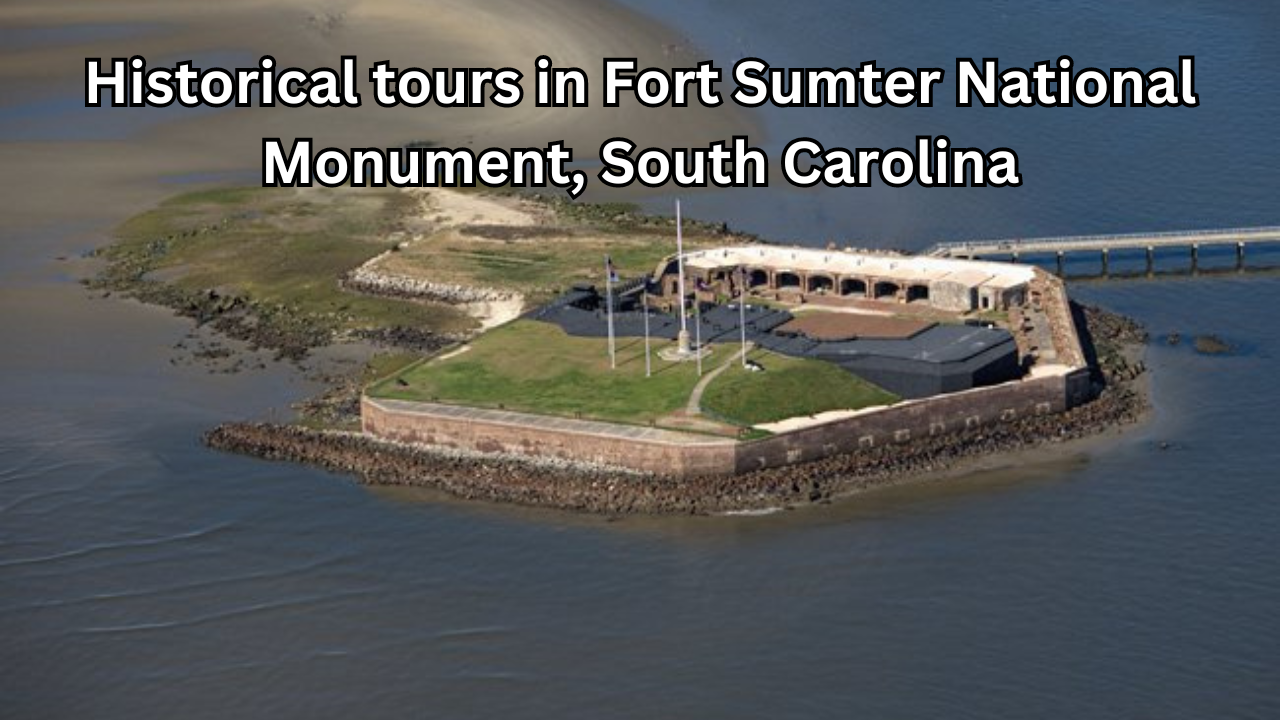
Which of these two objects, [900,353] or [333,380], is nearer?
[900,353]

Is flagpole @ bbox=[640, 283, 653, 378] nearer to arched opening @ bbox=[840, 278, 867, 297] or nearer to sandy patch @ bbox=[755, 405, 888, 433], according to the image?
sandy patch @ bbox=[755, 405, 888, 433]

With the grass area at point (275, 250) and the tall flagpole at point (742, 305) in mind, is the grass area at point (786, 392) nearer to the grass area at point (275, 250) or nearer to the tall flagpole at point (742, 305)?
the tall flagpole at point (742, 305)

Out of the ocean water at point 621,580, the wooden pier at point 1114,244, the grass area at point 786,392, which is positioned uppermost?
the wooden pier at point 1114,244

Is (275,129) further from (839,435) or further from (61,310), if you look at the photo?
(839,435)

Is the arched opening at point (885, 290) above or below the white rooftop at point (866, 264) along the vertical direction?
below

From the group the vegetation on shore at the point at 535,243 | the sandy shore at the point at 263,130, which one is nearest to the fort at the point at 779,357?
the vegetation on shore at the point at 535,243

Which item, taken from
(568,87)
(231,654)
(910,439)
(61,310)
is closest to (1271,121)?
(568,87)
